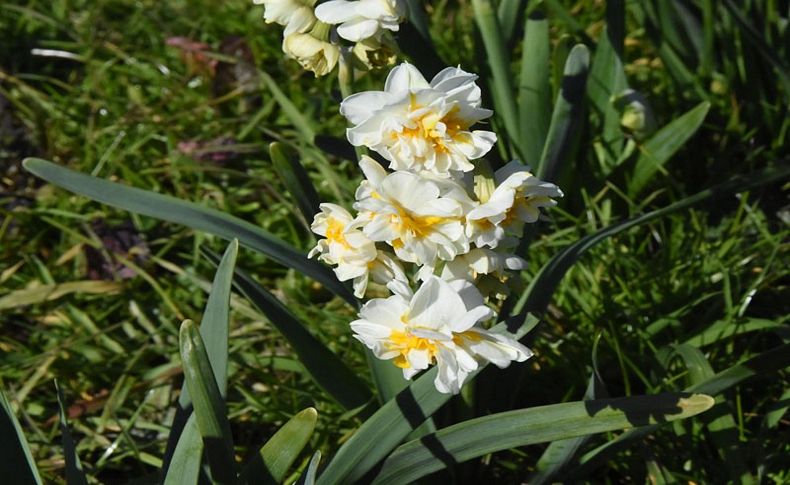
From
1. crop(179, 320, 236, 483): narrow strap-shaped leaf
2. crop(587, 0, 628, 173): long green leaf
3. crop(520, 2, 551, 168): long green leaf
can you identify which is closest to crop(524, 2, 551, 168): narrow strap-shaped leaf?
crop(520, 2, 551, 168): long green leaf

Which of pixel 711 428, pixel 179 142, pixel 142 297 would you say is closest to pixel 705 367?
pixel 711 428

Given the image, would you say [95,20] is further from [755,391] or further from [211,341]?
[755,391]

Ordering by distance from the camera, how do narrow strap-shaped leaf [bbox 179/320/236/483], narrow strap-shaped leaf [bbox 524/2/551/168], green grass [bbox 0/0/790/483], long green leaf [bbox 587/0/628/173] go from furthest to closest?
long green leaf [bbox 587/0/628/173]
narrow strap-shaped leaf [bbox 524/2/551/168]
green grass [bbox 0/0/790/483]
narrow strap-shaped leaf [bbox 179/320/236/483]

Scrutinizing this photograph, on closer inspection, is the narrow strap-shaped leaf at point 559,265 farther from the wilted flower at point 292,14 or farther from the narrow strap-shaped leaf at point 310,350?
the wilted flower at point 292,14

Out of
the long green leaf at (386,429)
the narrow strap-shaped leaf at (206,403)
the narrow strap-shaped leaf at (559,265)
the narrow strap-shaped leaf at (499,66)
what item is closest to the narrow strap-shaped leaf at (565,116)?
the narrow strap-shaped leaf at (559,265)

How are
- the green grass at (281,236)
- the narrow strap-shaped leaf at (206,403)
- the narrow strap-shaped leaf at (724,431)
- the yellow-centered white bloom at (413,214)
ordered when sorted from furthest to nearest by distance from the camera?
the green grass at (281,236)
the narrow strap-shaped leaf at (724,431)
the narrow strap-shaped leaf at (206,403)
the yellow-centered white bloom at (413,214)

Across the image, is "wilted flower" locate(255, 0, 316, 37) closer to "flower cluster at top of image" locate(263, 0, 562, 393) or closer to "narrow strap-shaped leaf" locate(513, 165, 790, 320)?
"flower cluster at top of image" locate(263, 0, 562, 393)

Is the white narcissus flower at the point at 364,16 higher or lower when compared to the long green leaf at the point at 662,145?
higher
